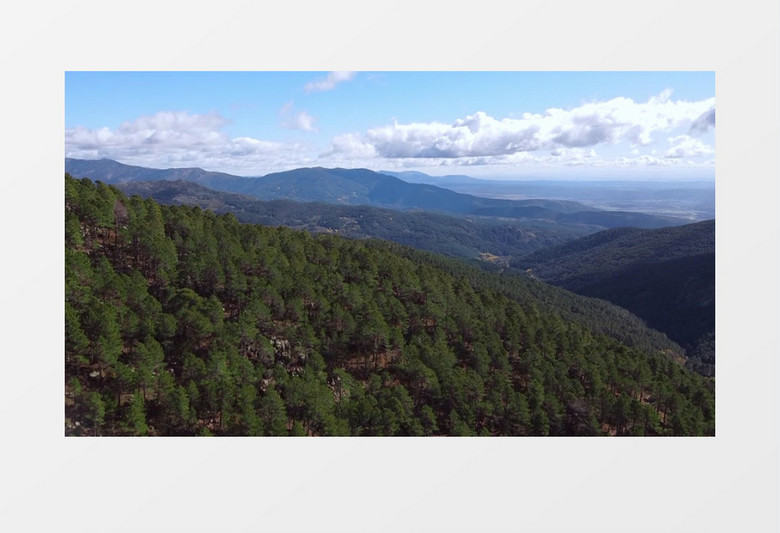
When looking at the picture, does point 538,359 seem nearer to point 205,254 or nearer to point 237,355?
point 237,355

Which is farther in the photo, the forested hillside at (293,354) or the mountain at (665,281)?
the mountain at (665,281)

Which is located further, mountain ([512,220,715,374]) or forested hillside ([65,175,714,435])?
mountain ([512,220,715,374])

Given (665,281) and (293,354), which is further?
(665,281)

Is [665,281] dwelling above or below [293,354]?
below

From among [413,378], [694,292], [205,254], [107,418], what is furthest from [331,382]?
[694,292]
